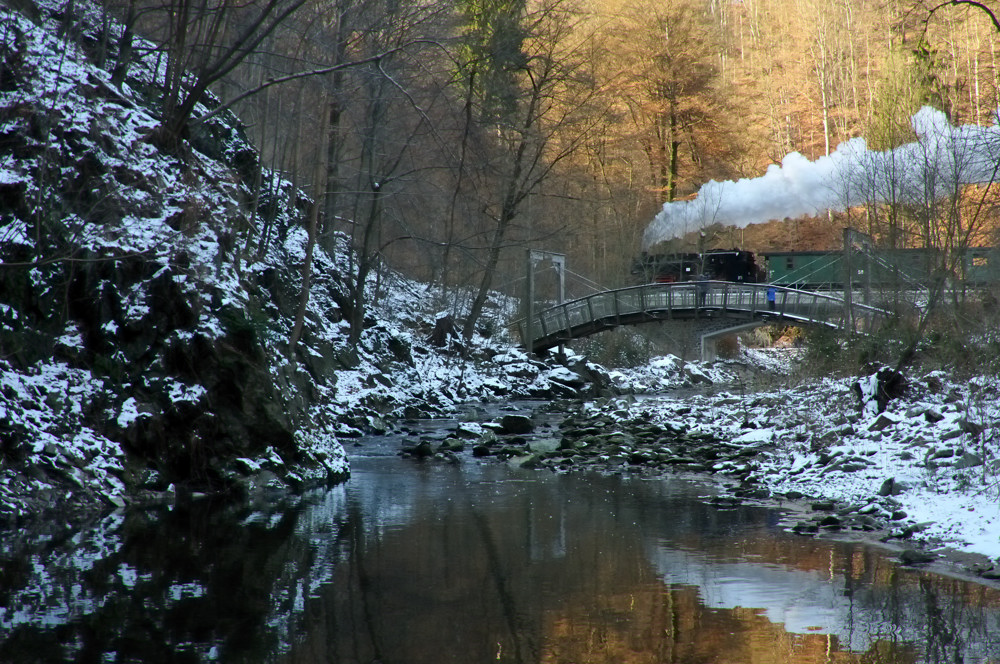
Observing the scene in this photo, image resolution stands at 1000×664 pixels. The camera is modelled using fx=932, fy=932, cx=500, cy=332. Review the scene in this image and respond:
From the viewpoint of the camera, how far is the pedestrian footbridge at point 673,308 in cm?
2178

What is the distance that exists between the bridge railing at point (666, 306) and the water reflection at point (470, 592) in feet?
42.3

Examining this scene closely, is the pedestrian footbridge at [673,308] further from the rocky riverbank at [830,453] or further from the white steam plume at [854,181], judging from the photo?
the rocky riverbank at [830,453]

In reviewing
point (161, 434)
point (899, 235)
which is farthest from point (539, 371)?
point (161, 434)

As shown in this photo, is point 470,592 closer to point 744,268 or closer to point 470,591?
point 470,591

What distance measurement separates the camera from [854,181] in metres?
19.4

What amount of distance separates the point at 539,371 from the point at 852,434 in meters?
Result: 13.9

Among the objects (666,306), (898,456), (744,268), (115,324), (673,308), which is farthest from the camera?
(744,268)

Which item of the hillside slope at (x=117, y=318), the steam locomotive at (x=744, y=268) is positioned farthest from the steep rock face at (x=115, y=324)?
the steam locomotive at (x=744, y=268)

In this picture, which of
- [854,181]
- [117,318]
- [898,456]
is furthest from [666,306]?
[117,318]

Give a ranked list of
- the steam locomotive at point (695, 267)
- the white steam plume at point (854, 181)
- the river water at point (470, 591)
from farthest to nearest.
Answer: the steam locomotive at point (695, 267) < the white steam plume at point (854, 181) < the river water at point (470, 591)

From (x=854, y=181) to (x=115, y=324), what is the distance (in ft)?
50.4

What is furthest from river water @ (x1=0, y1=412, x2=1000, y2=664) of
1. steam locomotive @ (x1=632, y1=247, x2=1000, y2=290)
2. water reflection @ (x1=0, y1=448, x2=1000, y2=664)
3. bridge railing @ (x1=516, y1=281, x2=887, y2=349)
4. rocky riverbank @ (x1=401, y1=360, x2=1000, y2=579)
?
steam locomotive @ (x1=632, y1=247, x2=1000, y2=290)

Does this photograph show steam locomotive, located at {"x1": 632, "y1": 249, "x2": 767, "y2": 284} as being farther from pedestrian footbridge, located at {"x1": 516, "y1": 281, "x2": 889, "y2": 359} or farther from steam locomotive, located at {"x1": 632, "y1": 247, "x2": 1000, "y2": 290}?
pedestrian footbridge, located at {"x1": 516, "y1": 281, "x2": 889, "y2": 359}

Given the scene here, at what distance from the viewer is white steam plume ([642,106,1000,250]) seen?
15.5m
